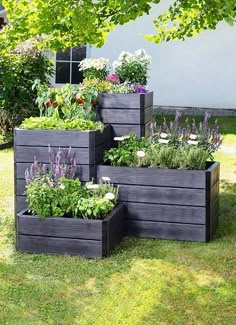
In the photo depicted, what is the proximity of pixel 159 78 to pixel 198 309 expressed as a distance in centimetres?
1218

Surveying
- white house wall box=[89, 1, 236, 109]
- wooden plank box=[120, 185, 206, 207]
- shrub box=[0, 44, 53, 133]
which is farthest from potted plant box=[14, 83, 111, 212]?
white house wall box=[89, 1, 236, 109]

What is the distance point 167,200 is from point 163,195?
53mm

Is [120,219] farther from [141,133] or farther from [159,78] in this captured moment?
[159,78]

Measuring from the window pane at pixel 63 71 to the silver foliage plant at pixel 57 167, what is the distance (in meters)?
10.9

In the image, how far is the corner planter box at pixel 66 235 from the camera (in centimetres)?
503

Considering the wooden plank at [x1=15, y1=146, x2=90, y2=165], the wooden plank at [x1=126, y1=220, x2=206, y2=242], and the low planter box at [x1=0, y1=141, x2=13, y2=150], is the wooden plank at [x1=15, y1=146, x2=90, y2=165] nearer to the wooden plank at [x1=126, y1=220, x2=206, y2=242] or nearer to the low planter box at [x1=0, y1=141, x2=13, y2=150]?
the wooden plank at [x1=126, y1=220, x2=206, y2=242]

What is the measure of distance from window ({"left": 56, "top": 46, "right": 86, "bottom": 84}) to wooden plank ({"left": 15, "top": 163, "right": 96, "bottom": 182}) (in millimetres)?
10722

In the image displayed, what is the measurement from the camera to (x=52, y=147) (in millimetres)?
5605

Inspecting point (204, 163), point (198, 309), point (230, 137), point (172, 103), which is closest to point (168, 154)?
point (204, 163)

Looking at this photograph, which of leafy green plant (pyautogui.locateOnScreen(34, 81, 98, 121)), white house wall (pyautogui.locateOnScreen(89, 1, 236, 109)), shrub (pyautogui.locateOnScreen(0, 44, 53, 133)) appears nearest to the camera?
leafy green plant (pyautogui.locateOnScreen(34, 81, 98, 121))

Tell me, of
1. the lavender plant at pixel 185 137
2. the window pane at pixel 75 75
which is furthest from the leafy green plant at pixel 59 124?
the window pane at pixel 75 75

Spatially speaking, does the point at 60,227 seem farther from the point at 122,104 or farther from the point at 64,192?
the point at 122,104

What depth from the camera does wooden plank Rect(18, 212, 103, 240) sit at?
198 inches

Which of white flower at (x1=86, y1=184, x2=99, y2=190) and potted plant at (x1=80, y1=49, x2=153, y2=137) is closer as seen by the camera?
white flower at (x1=86, y1=184, x2=99, y2=190)
